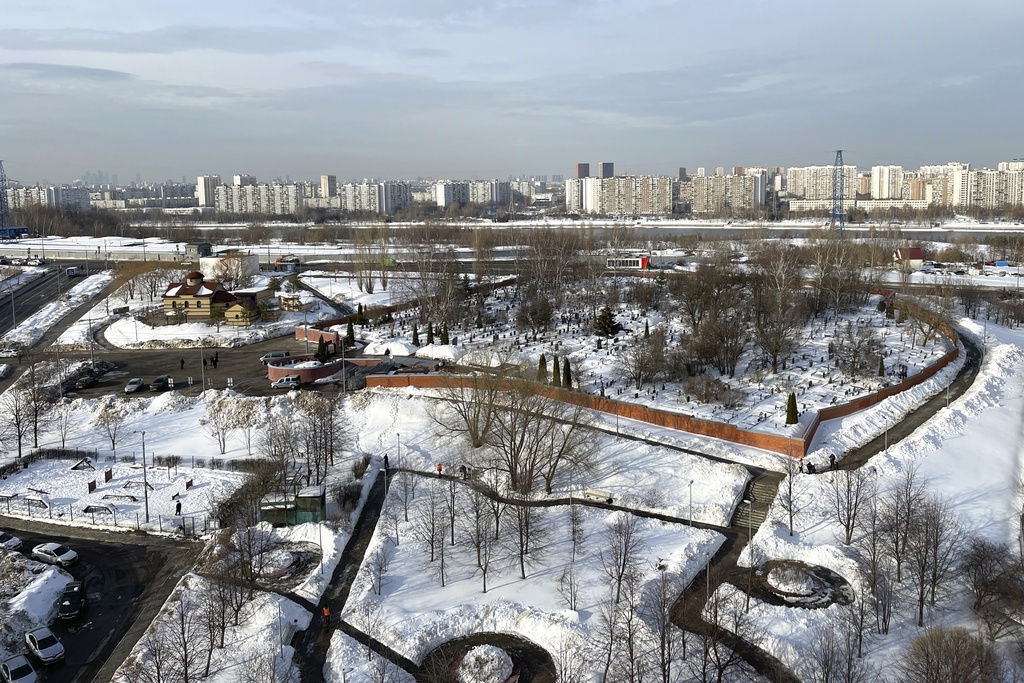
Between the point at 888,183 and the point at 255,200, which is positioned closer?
the point at 255,200

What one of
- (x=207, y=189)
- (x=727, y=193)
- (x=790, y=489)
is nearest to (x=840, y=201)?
(x=727, y=193)

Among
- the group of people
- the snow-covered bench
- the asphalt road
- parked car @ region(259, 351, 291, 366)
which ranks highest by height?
parked car @ region(259, 351, 291, 366)

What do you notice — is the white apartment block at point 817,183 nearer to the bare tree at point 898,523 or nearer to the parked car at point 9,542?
the bare tree at point 898,523

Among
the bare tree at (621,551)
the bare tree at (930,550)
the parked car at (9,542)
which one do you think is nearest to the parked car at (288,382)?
the parked car at (9,542)

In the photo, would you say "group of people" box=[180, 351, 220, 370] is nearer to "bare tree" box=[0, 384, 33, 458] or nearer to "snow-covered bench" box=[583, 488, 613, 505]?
"bare tree" box=[0, 384, 33, 458]

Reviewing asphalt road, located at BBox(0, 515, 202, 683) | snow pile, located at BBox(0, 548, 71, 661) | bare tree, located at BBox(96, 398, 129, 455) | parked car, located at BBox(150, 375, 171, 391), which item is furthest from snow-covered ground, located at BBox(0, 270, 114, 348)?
snow pile, located at BBox(0, 548, 71, 661)

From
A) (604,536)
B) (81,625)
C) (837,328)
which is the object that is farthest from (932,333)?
(81,625)

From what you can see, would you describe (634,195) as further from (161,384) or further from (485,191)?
(161,384)
